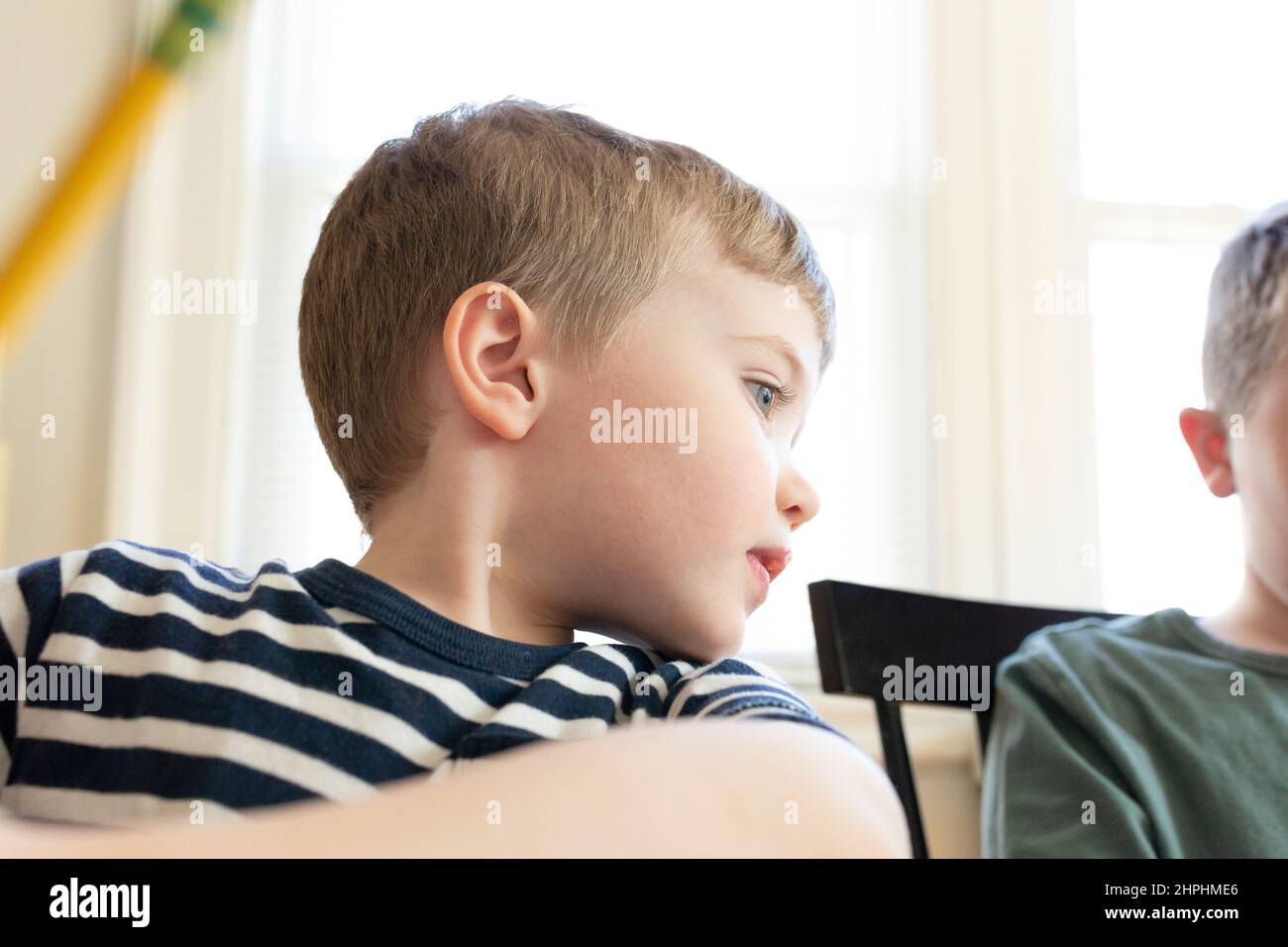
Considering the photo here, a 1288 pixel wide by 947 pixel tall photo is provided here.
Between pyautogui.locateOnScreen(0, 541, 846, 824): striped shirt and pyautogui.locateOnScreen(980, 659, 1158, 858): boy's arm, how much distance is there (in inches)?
7.8

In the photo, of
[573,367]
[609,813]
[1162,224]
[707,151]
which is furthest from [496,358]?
[1162,224]

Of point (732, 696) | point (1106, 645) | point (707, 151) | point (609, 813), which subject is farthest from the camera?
point (707, 151)

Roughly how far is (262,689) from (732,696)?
17 centimetres

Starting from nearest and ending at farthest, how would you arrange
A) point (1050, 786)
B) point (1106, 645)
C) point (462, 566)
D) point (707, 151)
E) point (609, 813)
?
point (609, 813) < point (462, 566) < point (1050, 786) < point (1106, 645) < point (707, 151)

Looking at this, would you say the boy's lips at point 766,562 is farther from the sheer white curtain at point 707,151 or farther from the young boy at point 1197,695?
the sheer white curtain at point 707,151

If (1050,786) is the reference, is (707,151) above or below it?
above

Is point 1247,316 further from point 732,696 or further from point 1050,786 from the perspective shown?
point 732,696

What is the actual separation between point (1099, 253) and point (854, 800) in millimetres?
1658

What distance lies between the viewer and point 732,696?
1.44 ft

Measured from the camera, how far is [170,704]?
1.45 feet

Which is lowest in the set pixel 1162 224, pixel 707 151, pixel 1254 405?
pixel 1254 405

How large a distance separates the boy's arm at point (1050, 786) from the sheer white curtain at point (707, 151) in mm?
910
